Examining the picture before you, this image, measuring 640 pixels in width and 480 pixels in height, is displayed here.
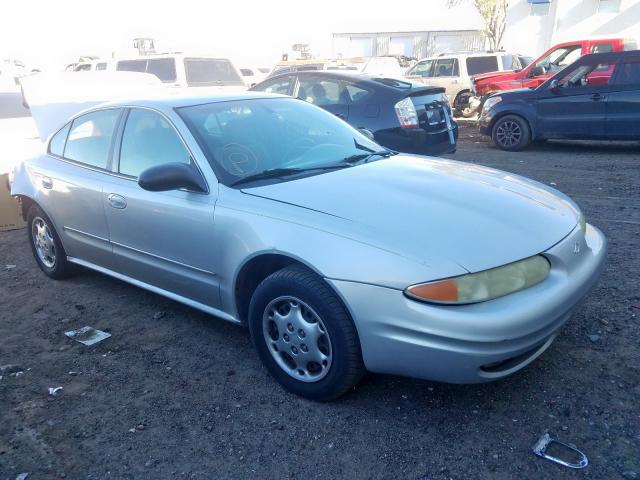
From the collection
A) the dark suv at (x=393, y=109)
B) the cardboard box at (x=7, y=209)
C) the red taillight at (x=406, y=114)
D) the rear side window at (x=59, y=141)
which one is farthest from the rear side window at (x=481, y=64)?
the rear side window at (x=59, y=141)

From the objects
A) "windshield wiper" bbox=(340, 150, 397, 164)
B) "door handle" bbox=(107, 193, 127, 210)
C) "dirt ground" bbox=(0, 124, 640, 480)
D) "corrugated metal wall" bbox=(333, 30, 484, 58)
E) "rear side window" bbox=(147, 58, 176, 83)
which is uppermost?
"corrugated metal wall" bbox=(333, 30, 484, 58)

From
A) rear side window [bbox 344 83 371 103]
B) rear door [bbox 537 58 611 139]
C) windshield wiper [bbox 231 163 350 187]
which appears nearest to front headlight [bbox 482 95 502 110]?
rear door [bbox 537 58 611 139]

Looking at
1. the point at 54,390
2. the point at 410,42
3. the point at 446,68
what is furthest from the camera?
the point at 410,42

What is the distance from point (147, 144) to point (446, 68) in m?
14.6

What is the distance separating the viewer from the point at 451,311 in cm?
233

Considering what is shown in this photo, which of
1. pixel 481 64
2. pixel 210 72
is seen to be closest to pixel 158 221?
pixel 210 72

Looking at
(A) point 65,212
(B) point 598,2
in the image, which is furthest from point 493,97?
(B) point 598,2

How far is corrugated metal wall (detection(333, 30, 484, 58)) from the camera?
121 feet

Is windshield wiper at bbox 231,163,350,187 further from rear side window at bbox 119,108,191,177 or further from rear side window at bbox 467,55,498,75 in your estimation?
rear side window at bbox 467,55,498,75

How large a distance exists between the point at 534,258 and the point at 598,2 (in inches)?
1190

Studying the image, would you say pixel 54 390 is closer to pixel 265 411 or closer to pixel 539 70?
pixel 265 411

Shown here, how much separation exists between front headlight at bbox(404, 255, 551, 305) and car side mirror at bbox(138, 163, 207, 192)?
4.74 feet

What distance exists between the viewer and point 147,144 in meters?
3.68

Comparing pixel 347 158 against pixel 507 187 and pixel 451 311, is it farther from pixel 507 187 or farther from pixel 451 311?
pixel 451 311
